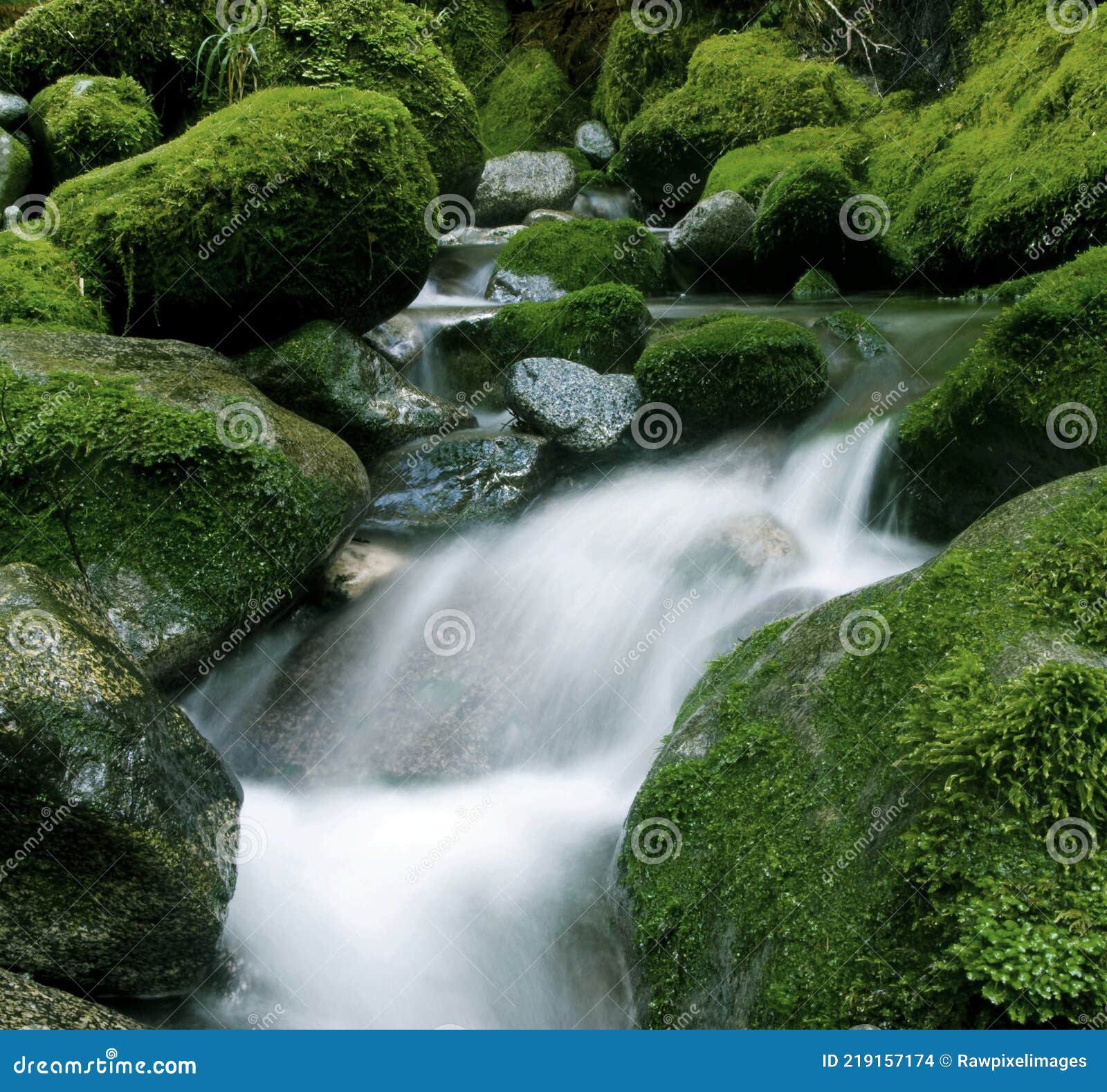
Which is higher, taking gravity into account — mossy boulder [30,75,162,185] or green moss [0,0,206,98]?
green moss [0,0,206,98]

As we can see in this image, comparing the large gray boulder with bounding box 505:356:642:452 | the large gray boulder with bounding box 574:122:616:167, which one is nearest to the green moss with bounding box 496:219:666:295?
the large gray boulder with bounding box 505:356:642:452

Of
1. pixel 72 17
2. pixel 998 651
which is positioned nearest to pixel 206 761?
pixel 998 651

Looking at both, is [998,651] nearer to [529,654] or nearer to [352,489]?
[529,654]

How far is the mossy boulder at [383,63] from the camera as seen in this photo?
10945 mm

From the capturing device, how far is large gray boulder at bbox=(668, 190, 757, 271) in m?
10.8

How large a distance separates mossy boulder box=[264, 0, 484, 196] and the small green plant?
0.24 m
